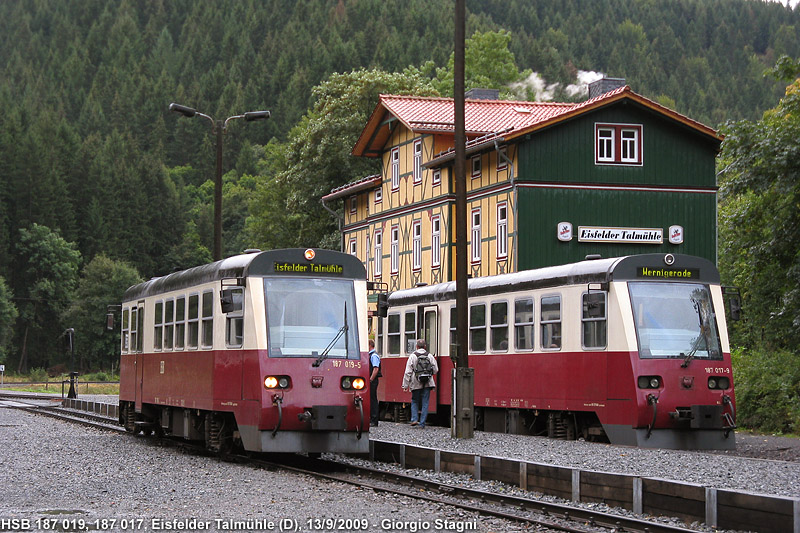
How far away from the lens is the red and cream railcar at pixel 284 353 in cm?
1738

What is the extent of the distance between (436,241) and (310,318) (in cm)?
3101

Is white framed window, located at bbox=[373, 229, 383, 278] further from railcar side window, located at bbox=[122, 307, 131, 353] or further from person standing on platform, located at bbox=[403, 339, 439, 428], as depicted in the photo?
person standing on platform, located at bbox=[403, 339, 439, 428]

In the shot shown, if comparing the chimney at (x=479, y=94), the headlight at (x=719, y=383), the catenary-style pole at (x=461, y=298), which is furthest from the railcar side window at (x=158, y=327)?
the chimney at (x=479, y=94)

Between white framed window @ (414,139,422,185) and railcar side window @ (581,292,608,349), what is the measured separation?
29.5 metres

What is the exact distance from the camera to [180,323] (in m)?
21.4

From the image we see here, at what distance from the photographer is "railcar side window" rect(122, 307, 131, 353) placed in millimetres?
25750

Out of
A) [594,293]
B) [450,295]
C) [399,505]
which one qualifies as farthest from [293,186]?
[399,505]

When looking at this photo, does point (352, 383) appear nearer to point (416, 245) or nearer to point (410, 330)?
point (410, 330)

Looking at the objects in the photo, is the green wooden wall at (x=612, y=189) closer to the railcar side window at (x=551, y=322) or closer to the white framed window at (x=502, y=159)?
the white framed window at (x=502, y=159)

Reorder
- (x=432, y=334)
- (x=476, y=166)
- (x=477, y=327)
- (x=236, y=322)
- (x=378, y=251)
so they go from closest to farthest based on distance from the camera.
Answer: (x=236, y=322), (x=477, y=327), (x=432, y=334), (x=476, y=166), (x=378, y=251)

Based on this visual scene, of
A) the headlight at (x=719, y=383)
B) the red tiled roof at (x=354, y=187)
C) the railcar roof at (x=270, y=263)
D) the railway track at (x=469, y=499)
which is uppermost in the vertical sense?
the red tiled roof at (x=354, y=187)

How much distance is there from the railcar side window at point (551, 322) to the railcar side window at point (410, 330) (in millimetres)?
6280

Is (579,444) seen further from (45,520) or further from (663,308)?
(45,520)

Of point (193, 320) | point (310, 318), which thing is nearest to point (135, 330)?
point (193, 320)
